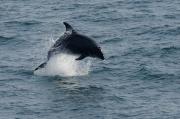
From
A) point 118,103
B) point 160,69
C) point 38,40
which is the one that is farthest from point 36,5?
point 118,103

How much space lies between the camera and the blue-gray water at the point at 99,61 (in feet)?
115

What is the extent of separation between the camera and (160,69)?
4062 centimetres

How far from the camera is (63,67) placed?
135 ft

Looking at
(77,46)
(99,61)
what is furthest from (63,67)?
(99,61)

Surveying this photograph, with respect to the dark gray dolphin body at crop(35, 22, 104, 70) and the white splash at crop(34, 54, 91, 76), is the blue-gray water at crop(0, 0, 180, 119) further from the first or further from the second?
the dark gray dolphin body at crop(35, 22, 104, 70)

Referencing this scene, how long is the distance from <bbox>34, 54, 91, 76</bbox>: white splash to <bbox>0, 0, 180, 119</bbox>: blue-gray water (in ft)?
1.68

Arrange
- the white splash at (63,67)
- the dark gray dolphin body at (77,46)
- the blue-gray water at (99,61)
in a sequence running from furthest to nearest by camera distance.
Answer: the white splash at (63,67) < the dark gray dolphin body at (77,46) < the blue-gray water at (99,61)

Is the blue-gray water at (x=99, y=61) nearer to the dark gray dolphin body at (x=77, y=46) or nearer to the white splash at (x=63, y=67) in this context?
the white splash at (x=63, y=67)

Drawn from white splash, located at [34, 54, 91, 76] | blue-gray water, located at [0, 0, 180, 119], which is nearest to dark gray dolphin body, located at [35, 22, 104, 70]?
white splash, located at [34, 54, 91, 76]

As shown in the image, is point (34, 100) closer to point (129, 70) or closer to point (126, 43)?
point (129, 70)

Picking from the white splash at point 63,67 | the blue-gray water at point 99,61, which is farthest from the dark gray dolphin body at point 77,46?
the blue-gray water at point 99,61

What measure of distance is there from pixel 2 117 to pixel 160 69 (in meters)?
11.2

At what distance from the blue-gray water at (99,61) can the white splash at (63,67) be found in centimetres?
51

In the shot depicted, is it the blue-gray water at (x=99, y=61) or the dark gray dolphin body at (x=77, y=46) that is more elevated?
the dark gray dolphin body at (x=77, y=46)
